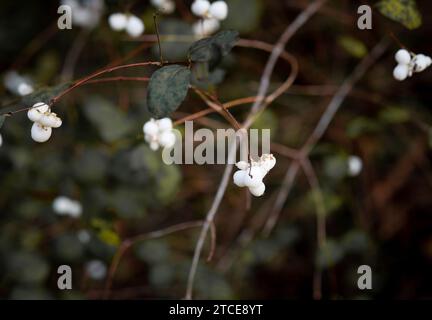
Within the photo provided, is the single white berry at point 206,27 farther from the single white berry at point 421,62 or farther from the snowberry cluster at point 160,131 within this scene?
the single white berry at point 421,62

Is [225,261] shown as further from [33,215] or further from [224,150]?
[33,215]

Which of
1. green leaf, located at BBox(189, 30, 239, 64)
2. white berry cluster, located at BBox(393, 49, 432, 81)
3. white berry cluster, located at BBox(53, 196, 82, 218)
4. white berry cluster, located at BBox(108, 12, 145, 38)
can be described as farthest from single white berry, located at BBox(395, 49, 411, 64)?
white berry cluster, located at BBox(53, 196, 82, 218)

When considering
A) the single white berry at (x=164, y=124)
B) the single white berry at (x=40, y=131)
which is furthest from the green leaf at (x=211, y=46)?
the single white berry at (x=40, y=131)

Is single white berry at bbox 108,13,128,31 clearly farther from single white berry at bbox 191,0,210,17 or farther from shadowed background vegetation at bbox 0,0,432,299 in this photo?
single white berry at bbox 191,0,210,17

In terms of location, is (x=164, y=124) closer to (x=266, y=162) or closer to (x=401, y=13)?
(x=266, y=162)
